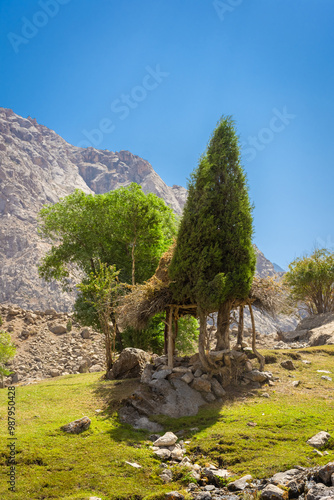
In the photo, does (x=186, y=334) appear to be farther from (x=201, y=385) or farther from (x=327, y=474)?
(x=327, y=474)

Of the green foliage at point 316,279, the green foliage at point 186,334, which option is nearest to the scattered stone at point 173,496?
→ the green foliage at point 186,334

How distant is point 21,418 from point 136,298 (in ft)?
18.6

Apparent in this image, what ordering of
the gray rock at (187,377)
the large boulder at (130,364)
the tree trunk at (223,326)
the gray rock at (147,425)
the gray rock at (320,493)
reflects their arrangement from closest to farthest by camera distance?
the gray rock at (320,493) < the gray rock at (147,425) < the gray rock at (187,377) < the tree trunk at (223,326) < the large boulder at (130,364)

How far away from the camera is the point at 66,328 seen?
3656 cm

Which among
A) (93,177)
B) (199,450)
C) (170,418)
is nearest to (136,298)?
(170,418)

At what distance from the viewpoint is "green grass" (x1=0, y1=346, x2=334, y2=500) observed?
19.6 feet

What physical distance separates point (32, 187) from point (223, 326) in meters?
119

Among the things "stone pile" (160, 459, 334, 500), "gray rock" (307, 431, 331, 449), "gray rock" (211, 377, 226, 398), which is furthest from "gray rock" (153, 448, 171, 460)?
"gray rock" (211, 377, 226, 398)

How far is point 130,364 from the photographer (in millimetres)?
15070

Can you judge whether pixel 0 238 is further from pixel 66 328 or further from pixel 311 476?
pixel 311 476

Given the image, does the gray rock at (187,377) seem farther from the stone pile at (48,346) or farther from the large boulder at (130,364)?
the stone pile at (48,346)

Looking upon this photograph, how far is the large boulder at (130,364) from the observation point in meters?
15.0

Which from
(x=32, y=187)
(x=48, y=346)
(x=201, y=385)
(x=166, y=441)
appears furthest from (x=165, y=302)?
(x=32, y=187)

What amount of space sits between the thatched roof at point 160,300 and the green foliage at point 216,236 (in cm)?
84
